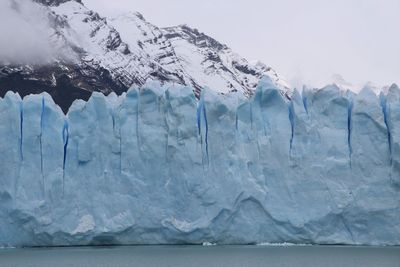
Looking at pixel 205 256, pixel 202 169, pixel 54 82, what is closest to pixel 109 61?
pixel 54 82

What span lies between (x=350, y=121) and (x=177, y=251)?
23.0 ft

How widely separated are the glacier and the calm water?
0.63 meters

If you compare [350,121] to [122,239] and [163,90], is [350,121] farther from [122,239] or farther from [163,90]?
[122,239]

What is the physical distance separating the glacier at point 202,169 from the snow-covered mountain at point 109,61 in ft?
40.4

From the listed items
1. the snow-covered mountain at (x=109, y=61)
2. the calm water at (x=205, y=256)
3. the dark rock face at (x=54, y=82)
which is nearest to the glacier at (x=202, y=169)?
the calm water at (x=205, y=256)

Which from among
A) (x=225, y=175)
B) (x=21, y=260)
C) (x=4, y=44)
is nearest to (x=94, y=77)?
(x=4, y=44)

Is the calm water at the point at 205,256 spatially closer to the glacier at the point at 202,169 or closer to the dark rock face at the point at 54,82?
the glacier at the point at 202,169

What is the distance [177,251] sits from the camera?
19766mm

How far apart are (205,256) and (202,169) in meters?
4.02

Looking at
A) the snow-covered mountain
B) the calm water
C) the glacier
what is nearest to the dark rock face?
the snow-covered mountain

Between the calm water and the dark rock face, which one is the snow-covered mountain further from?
the calm water

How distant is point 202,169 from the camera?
21.7 m

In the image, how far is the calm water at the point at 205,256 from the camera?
55.6 ft

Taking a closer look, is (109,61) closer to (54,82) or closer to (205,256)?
(54,82)
